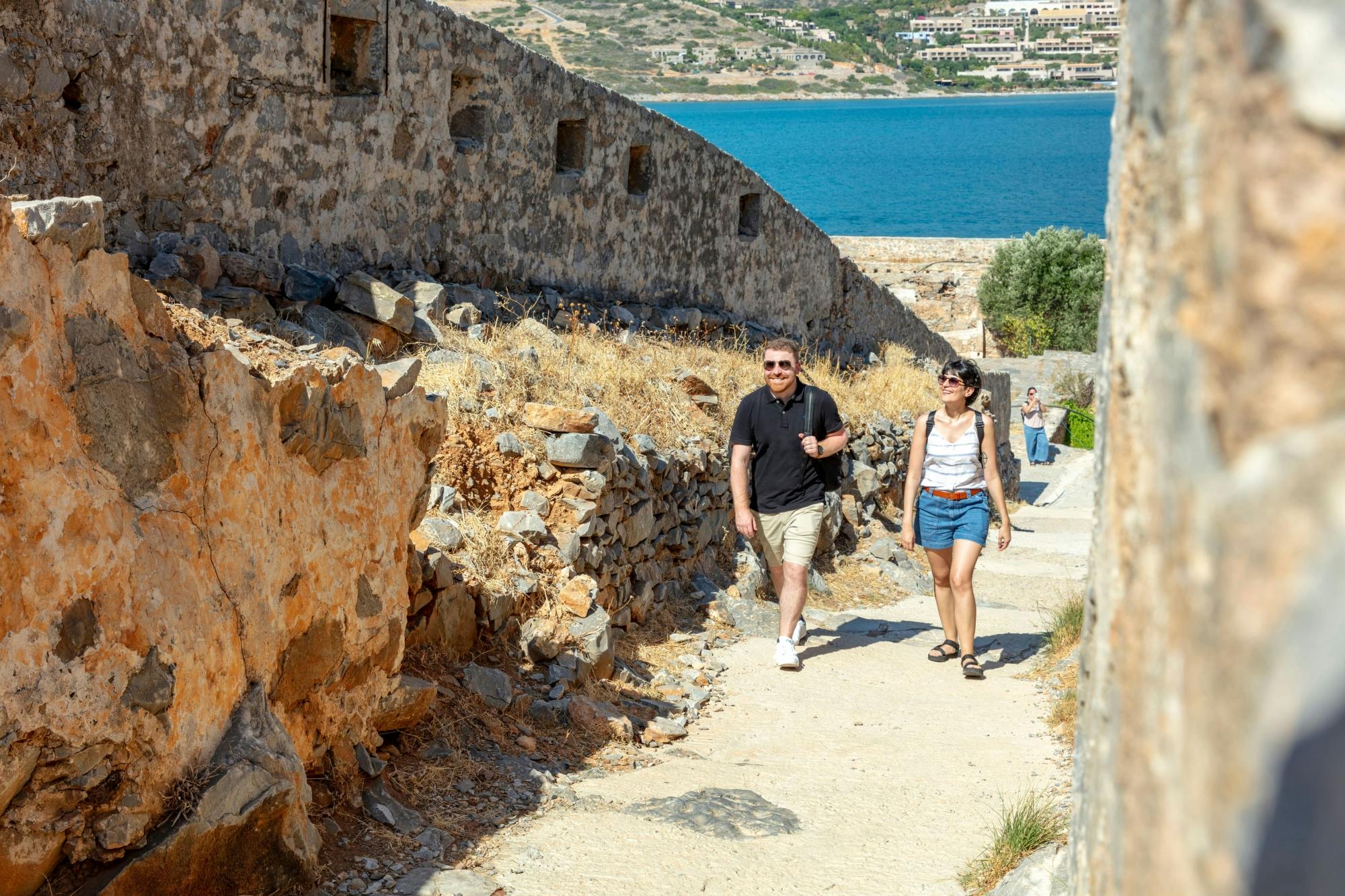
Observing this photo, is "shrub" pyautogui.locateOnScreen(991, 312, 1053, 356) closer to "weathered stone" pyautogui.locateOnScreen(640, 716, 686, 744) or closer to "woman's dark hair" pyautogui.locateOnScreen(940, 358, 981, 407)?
"woman's dark hair" pyautogui.locateOnScreen(940, 358, 981, 407)

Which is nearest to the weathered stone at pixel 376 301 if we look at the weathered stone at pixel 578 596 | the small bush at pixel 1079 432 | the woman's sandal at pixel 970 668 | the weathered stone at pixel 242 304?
the weathered stone at pixel 242 304

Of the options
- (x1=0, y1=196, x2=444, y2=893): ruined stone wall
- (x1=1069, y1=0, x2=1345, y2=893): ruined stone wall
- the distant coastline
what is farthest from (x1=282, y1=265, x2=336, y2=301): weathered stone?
the distant coastline

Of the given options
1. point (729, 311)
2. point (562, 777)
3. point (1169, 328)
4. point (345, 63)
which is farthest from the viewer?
point (729, 311)

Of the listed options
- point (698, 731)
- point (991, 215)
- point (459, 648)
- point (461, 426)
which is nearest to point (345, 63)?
point (461, 426)

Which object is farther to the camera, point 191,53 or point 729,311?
point 729,311

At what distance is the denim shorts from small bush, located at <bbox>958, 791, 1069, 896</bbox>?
2.27 m

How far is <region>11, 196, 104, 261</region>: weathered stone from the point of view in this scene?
326 cm

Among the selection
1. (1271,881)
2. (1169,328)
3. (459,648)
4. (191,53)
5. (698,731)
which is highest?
(191,53)

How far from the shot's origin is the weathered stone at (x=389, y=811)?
4383mm

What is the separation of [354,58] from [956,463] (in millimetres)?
5196

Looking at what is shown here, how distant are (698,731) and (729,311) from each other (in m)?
7.44

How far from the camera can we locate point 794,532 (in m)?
6.88

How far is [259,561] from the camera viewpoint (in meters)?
3.95

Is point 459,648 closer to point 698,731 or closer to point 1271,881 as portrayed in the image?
point 698,731
